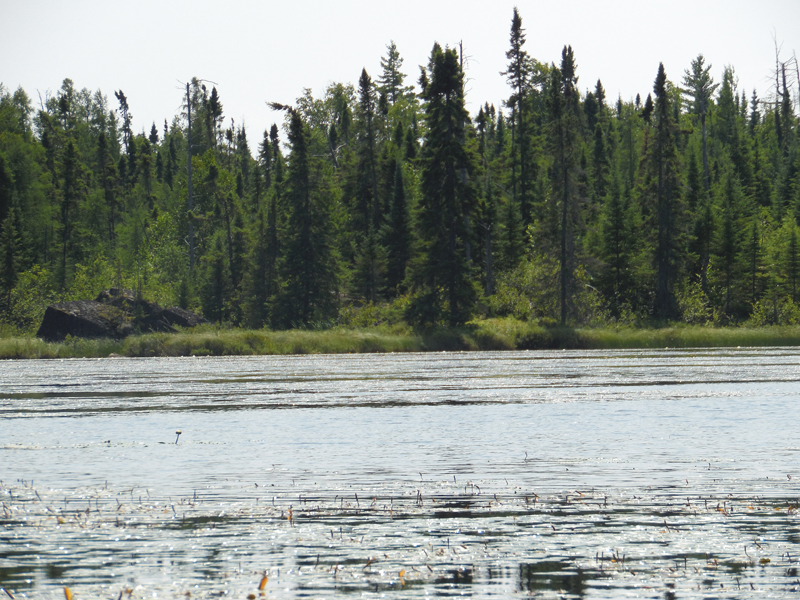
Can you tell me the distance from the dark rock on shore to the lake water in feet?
95.1

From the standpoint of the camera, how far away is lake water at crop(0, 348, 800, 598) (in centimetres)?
774

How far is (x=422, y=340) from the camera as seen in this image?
58.8 m

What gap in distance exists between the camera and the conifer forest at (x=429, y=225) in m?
66.0

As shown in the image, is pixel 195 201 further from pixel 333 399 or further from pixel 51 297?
pixel 333 399

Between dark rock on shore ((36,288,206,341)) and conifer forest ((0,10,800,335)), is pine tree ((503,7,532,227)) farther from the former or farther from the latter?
dark rock on shore ((36,288,206,341))

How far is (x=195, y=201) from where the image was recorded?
101188 millimetres

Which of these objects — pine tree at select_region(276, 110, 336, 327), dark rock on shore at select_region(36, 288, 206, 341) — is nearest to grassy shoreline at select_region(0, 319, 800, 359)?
dark rock on shore at select_region(36, 288, 206, 341)

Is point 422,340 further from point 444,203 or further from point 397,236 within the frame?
point 397,236

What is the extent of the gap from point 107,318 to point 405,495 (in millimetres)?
46130

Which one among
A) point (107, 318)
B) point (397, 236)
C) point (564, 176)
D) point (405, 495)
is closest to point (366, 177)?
point (397, 236)

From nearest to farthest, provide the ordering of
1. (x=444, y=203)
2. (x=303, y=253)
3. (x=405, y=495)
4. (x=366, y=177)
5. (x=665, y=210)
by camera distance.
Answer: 1. (x=405, y=495)
2. (x=444, y=203)
3. (x=303, y=253)
4. (x=665, y=210)
5. (x=366, y=177)

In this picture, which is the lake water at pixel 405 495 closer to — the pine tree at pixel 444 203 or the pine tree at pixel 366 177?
the pine tree at pixel 444 203

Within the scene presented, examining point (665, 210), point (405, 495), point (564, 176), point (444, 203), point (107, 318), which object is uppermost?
point (564, 176)

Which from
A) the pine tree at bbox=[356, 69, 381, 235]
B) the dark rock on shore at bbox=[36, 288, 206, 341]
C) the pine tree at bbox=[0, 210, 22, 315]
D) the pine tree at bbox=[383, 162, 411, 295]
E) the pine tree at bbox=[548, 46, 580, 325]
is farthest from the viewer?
the pine tree at bbox=[356, 69, 381, 235]
